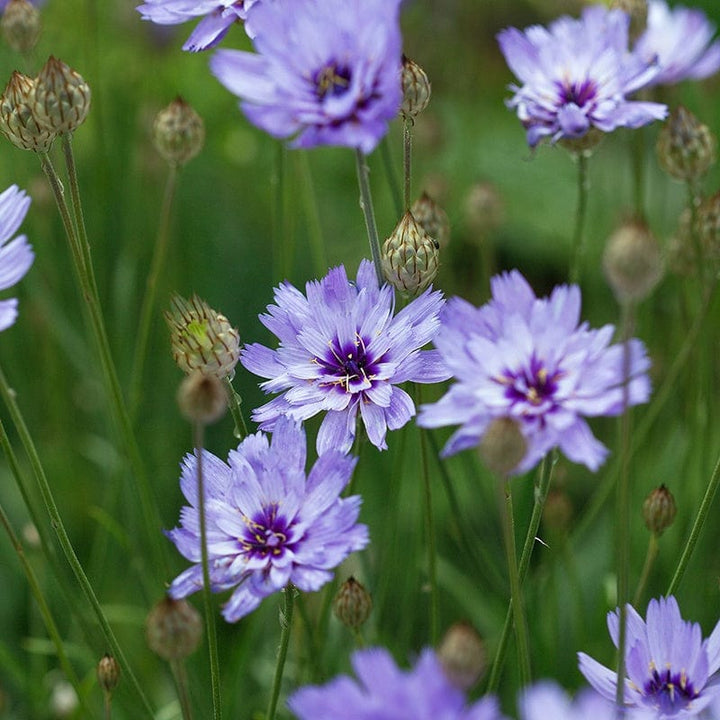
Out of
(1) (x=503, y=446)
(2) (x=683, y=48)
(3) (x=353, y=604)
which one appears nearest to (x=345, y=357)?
(3) (x=353, y=604)

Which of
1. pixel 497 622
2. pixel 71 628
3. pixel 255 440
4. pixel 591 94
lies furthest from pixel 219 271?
pixel 255 440

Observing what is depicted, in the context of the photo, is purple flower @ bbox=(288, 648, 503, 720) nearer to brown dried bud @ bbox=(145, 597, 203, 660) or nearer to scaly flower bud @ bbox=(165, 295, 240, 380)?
brown dried bud @ bbox=(145, 597, 203, 660)

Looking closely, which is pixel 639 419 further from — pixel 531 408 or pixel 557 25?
pixel 531 408

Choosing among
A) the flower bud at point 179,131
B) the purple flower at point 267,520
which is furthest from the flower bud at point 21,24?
the purple flower at point 267,520

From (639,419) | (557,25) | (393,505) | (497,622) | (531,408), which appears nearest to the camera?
(531,408)

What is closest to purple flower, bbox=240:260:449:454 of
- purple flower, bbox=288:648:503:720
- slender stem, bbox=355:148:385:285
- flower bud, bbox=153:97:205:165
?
slender stem, bbox=355:148:385:285

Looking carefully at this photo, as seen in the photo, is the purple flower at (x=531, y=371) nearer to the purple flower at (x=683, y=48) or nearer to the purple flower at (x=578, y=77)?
the purple flower at (x=578, y=77)
